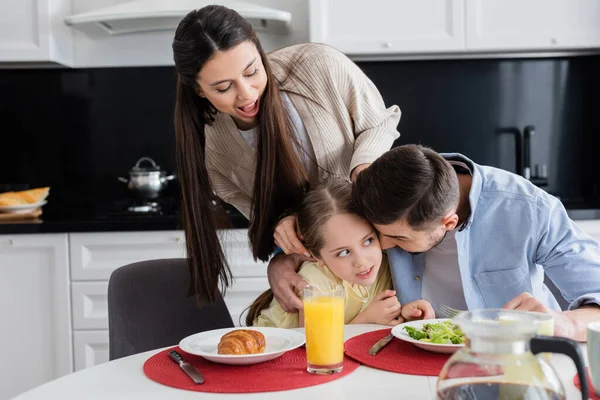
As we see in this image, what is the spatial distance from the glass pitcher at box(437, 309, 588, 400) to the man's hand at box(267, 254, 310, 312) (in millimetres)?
946

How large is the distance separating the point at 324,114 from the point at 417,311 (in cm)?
61

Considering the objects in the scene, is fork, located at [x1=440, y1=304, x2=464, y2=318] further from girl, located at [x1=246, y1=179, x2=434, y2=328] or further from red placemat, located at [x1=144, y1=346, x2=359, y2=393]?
red placemat, located at [x1=144, y1=346, x2=359, y2=393]

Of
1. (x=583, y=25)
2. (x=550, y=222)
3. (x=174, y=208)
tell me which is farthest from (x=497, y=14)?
(x=550, y=222)

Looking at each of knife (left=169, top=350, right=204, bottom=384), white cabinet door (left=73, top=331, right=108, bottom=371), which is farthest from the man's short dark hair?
white cabinet door (left=73, top=331, right=108, bottom=371)

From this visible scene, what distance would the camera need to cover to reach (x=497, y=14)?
3238mm

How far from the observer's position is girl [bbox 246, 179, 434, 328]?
160 centimetres

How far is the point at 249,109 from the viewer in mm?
1713

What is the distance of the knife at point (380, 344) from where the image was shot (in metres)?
1.32

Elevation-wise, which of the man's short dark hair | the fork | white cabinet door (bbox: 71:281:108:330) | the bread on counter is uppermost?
the man's short dark hair

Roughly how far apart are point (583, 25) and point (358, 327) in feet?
7.29

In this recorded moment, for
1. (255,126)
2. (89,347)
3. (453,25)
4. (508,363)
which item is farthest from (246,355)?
(453,25)

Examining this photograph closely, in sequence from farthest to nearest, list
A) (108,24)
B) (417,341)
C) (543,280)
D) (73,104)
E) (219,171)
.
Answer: (73,104)
(108,24)
(219,171)
(543,280)
(417,341)

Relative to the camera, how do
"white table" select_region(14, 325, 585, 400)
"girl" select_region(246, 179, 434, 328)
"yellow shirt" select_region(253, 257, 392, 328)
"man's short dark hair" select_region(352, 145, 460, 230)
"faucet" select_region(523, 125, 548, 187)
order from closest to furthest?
"white table" select_region(14, 325, 585, 400)
"man's short dark hair" select_region(352, 145, 460, 230)
"girl" select_region(246, 179, 434, 328)
"yellow shirt" select_region(253, 257, 392, 328)
"faucet" select_region(523, 125, 548, 187)

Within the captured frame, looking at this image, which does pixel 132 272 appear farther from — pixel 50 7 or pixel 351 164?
pixel 50 7
